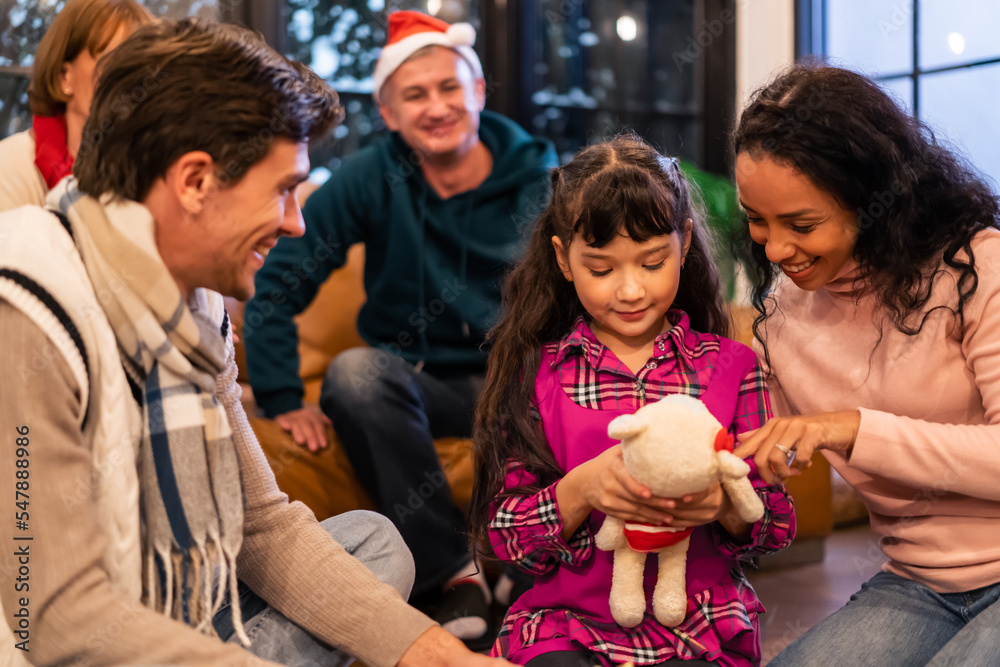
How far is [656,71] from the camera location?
12.7ft

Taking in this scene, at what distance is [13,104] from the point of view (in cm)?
259

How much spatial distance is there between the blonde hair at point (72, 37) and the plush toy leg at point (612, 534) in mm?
1404

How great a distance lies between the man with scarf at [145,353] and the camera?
828 mm

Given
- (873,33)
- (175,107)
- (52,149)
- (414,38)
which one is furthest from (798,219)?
(873,33)

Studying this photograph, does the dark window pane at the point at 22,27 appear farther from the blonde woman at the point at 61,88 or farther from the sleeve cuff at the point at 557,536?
the sleeve cuff at the point at 557,536

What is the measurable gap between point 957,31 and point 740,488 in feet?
8.87

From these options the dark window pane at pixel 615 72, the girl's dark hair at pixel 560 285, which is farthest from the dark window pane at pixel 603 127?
the girl's dark hair at pixel 560 285

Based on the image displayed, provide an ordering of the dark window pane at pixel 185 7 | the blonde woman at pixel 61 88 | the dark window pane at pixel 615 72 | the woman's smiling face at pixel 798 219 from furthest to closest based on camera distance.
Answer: the dark window pane at pixel 615 72
the dark window pane at pixel 185 7
the blonde woman at pixel 61 88
the woman's smiling face at pixel 798 219

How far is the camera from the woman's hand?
1.08 metres

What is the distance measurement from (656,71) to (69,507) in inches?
137

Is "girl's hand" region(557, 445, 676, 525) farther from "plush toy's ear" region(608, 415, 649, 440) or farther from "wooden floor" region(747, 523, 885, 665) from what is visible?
"wooden floor" region(747, 523, 885, 665)

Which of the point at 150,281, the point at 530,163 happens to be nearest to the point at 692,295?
the point at 150,281

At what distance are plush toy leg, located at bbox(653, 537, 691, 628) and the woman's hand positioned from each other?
0.45 ft

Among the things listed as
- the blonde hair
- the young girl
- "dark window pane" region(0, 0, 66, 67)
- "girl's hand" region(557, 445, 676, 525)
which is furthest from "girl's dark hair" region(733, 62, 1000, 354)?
"dark window pane" region(0, 0, 66, 67)
